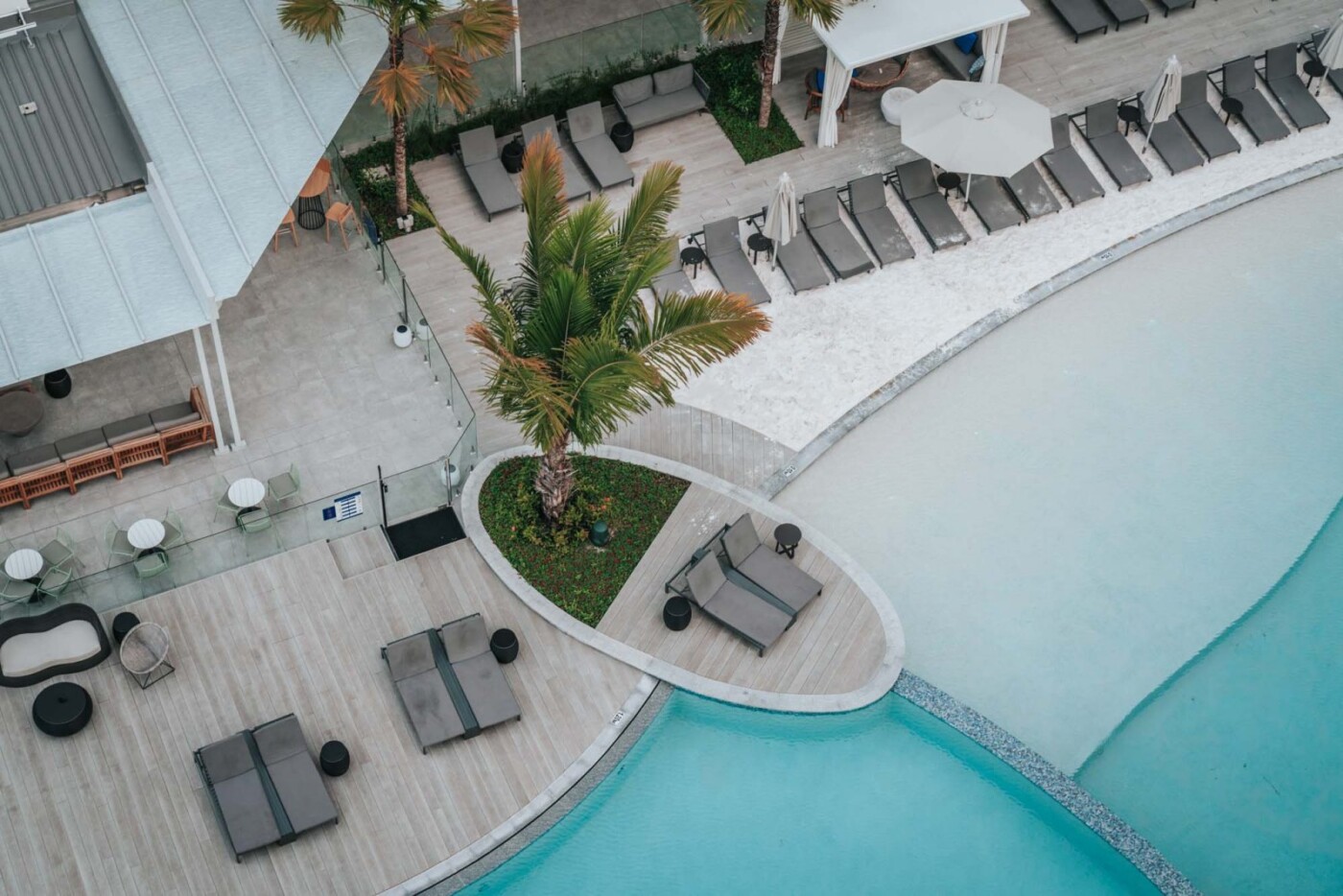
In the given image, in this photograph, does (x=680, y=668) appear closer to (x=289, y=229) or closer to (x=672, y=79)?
(x=289, y=229)

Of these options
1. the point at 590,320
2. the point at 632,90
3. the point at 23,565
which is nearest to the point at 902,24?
the point at 632,90

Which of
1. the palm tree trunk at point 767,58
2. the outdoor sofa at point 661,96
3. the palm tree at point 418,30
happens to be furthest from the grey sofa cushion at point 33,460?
the palm tree trunk at point 767,58

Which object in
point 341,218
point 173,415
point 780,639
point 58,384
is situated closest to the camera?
point 780,639

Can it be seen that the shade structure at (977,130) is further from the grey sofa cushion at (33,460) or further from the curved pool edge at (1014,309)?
the grey sofa cushion at (33,460)

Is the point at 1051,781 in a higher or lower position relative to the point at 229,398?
lower

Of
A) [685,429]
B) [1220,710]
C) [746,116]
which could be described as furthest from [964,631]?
[746,116]

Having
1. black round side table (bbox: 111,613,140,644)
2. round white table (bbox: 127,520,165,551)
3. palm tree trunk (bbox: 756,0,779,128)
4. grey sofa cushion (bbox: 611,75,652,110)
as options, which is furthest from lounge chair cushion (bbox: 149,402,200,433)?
palm tree trunk (bbox: 756,0,779,128)
